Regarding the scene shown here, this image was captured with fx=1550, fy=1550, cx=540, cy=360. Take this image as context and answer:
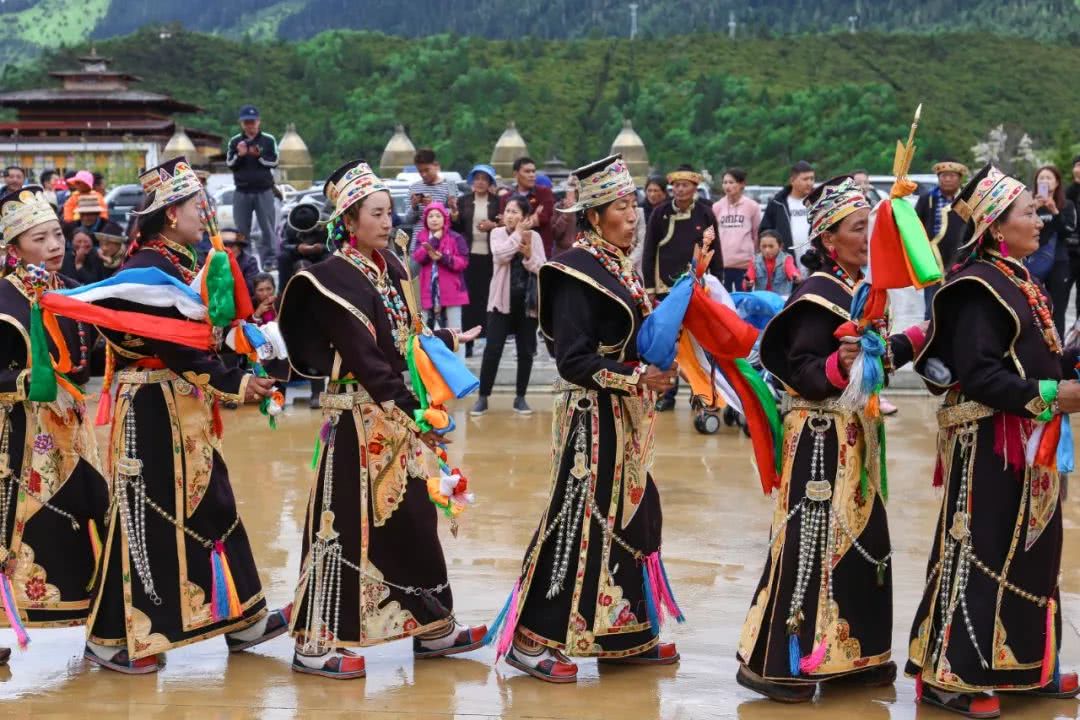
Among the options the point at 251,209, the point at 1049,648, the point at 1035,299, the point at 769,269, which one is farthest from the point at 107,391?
the point at 251,209

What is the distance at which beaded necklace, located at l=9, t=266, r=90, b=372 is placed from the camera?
6.07m

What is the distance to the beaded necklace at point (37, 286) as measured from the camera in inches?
239

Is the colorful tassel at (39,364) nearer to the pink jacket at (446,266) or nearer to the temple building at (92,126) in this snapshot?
the pink jacket at (446,266)

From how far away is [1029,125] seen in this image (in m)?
67.6

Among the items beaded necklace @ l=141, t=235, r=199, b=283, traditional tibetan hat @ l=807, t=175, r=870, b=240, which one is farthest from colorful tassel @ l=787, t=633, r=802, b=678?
beaded necklace @ l=141, t=235, r=199, b=283

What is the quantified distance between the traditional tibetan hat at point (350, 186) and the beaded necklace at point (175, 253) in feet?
2.08

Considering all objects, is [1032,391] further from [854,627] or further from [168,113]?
[168,113]

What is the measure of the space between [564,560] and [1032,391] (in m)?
1.76

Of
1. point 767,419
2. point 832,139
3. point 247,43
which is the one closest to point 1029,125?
point 832,139

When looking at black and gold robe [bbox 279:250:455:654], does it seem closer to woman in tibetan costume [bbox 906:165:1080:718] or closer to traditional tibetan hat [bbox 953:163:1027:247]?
woman in tibetan costume [bbox 906:165:1080:718]

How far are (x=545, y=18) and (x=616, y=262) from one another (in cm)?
10547

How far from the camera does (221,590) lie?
234 inches

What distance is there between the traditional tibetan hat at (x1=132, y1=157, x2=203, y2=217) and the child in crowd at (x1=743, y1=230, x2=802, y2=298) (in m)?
6.20

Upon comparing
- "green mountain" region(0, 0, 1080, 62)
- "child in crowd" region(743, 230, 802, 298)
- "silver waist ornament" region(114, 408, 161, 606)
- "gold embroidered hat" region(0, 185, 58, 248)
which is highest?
"green mountain" region(0, 0, 1080, 62)
